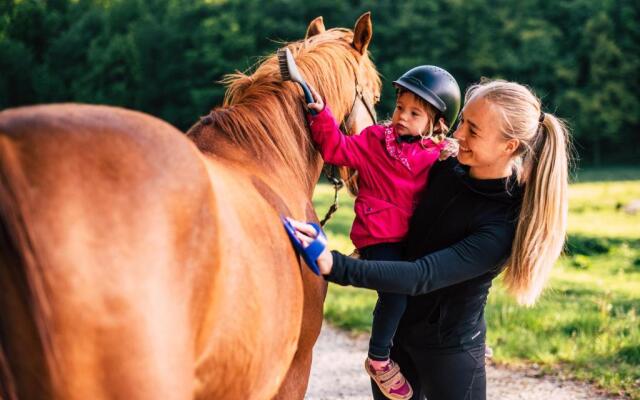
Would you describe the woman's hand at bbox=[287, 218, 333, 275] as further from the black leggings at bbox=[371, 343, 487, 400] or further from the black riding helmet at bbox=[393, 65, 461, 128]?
the black riding helmet at bbox=[393, 65, 461, 128]

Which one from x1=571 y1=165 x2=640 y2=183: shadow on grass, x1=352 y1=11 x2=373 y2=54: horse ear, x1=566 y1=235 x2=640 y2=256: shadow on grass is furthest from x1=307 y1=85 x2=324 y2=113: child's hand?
x1=571 y1=165 x2=640 y2=183: shadow on grass

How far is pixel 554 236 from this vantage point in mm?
2727

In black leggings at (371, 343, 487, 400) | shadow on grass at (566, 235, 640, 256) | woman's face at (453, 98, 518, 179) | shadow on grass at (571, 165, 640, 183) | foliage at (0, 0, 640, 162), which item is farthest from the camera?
foliage at (0, 0, 640, 162)

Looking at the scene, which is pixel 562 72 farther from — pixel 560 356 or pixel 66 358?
pixel 66 358

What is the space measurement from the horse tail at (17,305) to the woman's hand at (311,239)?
105 cm

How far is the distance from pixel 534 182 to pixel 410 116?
0.60m

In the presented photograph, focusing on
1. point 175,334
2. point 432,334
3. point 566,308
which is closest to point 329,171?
point 432,334

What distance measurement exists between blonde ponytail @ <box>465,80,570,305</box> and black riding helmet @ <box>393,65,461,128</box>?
0.20 metres

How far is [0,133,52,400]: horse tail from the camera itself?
1428 mm

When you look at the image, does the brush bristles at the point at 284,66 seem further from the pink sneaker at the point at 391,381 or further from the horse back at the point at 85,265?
the horse back at the point at 85,265

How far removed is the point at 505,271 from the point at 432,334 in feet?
1.29

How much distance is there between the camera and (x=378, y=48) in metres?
51.2

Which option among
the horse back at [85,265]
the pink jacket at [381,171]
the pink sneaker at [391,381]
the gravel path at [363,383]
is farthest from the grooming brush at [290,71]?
the gravel path at [363,383]

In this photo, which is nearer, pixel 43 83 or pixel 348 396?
pixel 348 396
